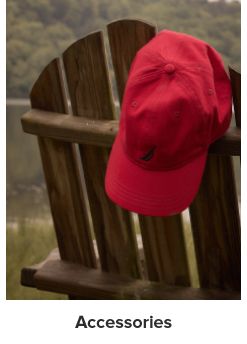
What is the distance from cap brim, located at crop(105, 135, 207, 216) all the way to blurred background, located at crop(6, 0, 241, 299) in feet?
4.55

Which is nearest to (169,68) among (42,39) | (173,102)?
(173,102)

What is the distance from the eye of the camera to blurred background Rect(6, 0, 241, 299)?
10.0 feet

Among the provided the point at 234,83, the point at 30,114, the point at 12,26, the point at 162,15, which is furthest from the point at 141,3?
the point at 234,83

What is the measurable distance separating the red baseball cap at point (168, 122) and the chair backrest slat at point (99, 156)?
183 millimetres

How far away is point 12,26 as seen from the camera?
365 cm

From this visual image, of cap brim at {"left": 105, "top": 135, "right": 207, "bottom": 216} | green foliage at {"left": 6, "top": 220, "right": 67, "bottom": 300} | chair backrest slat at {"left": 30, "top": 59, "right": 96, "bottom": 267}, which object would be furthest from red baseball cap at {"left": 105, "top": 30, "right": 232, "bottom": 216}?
green foliage at {"left": 6, "top": 220, "right": 67, "bottom": 300}

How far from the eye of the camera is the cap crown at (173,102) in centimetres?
138

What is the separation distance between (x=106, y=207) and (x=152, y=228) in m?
0.15

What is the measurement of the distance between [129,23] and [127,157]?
1.13 feet

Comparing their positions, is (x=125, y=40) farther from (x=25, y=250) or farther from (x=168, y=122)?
(x=25, y=250)

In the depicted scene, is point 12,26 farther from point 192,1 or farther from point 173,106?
point 173,106

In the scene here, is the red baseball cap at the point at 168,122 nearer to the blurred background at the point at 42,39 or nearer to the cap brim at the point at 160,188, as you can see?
the cap brim at the point at 160,188

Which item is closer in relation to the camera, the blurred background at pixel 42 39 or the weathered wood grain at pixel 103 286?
the weathered wood grain at pixel 103 286

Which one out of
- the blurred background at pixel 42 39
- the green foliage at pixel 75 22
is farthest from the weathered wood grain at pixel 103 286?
the green foliage at pixel 75 22
